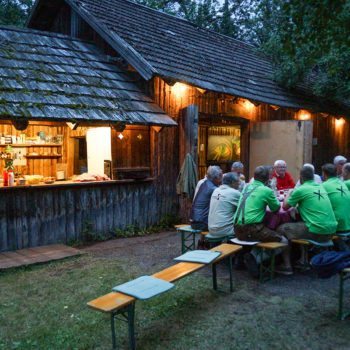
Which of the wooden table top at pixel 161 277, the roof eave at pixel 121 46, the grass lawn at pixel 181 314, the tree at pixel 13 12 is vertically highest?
the tree at pixel 13 12

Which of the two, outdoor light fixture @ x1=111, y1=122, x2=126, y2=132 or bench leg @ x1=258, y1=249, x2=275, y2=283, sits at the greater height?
outdoor light fixture @ x1=111, y1=122, x2=126, y2=132

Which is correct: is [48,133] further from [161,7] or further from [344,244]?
[161,7]

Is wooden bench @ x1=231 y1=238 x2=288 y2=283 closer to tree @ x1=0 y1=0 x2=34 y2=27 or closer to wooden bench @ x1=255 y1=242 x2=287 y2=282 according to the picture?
wooden bench @ x1=255 y1=242 x2=287 y2=282

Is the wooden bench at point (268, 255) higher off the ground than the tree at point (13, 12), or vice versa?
the tree at point (13, 12)

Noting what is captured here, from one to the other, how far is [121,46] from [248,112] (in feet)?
14.2

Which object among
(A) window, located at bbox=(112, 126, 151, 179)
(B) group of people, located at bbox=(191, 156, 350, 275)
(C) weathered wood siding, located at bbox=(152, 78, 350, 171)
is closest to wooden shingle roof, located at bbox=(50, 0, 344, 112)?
(C) weathered wood siding, located at bbox=(152, 78, 350, 171)

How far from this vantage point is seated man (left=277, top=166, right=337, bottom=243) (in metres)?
5.66

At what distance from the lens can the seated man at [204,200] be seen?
676 cm

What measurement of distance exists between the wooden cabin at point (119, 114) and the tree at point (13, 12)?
19.2ft

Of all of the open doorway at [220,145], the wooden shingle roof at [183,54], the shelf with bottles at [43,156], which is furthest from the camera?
the open doorway at [220,145]

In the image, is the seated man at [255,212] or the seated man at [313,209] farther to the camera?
the seated man at [255,212]

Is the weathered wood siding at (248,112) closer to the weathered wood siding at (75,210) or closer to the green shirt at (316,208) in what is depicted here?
the weathered wood siding at (75,210)

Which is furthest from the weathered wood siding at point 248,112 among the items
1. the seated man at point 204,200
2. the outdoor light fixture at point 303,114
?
the seated man at point 204,200

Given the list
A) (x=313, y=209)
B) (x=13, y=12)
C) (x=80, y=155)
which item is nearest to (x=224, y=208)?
(x=313, y=209)
